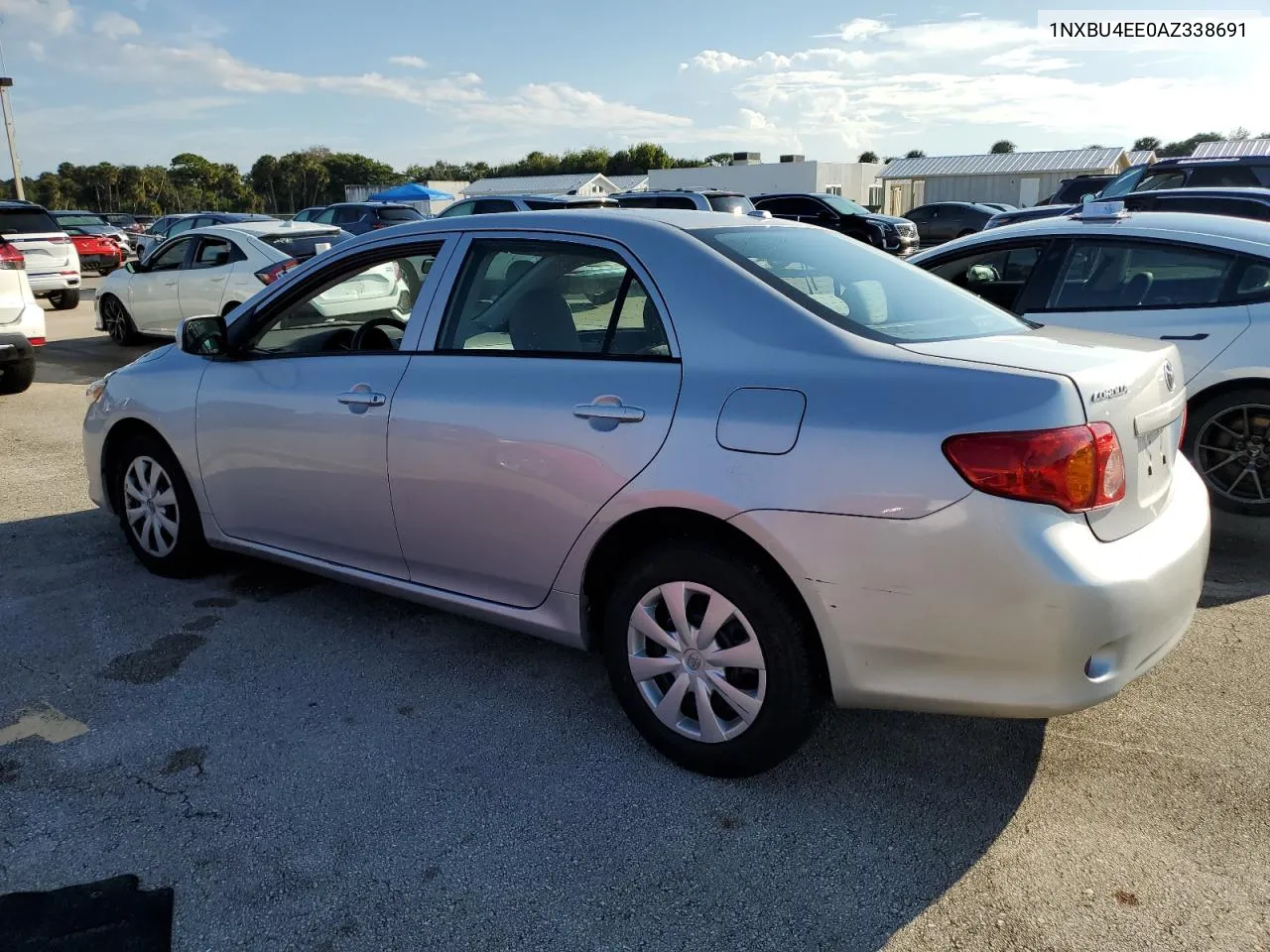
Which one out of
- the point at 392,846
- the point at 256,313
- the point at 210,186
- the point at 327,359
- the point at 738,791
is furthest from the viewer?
the point at 210,186

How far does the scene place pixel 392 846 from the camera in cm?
275

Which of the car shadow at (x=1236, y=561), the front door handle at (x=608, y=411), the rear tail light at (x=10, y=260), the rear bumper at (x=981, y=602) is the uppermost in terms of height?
the rear tail light at (x=10, y=260)

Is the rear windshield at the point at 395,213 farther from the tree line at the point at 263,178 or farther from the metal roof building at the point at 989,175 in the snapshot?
the tree line at the point at 263,178

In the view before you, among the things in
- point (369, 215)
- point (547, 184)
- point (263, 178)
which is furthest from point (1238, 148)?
point (263, 178)

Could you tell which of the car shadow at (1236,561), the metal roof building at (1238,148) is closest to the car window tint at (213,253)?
the car shadow at (1236,561)

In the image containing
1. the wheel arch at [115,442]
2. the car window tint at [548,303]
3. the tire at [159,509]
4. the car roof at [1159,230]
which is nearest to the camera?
the car window tint at [548,303]

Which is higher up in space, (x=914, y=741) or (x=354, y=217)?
(x=354, y=217)

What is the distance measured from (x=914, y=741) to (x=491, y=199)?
53.9 ft

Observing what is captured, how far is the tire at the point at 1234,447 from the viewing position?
16.7 feet

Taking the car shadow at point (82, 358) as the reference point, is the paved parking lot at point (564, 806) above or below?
below

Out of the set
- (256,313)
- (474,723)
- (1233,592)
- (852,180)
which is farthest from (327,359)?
(852,180)

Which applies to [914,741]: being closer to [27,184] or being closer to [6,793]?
[6,793]

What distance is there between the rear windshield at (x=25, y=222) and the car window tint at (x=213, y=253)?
6846 mm

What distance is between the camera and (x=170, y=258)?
12070mm
